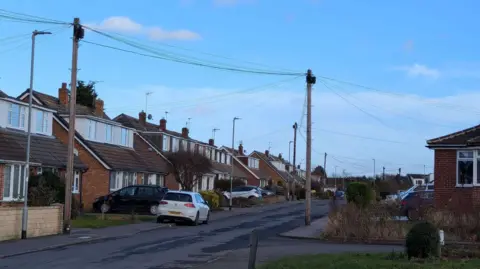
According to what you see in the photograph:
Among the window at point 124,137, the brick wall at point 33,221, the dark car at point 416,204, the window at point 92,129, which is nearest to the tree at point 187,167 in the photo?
the window at point 124,137

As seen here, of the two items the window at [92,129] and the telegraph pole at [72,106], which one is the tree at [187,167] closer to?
the window at [92,129]

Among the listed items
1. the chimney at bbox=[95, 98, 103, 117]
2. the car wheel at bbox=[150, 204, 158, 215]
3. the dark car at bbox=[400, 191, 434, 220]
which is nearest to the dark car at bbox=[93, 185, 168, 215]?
the car wheel at bbox=[150, 204, 158, 215]

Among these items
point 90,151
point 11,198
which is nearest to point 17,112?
point 11,198

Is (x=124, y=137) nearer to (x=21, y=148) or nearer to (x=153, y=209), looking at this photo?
(x=153, y=209)

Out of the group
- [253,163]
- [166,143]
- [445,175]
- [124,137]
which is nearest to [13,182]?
[124,137]

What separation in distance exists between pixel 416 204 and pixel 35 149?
65.7ft

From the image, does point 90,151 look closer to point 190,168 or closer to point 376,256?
point 190,168

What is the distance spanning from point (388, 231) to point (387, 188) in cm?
5619

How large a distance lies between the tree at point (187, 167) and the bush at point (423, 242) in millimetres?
35611

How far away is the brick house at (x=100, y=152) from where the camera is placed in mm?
44281

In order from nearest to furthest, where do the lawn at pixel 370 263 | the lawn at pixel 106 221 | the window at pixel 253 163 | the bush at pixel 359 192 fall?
1. the lawn at pixel 370 263
2. the lawn at pixel 106 221
3. the bush at pixel 359 192
4. the window at pixel 253 163

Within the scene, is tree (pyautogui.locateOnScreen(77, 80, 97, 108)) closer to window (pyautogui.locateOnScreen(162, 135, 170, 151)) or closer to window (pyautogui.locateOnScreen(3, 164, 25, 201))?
window (pyautogui.locateOnScreen(162, 135, 170, 151))

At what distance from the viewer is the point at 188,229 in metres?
30.8

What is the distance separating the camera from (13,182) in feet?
110
